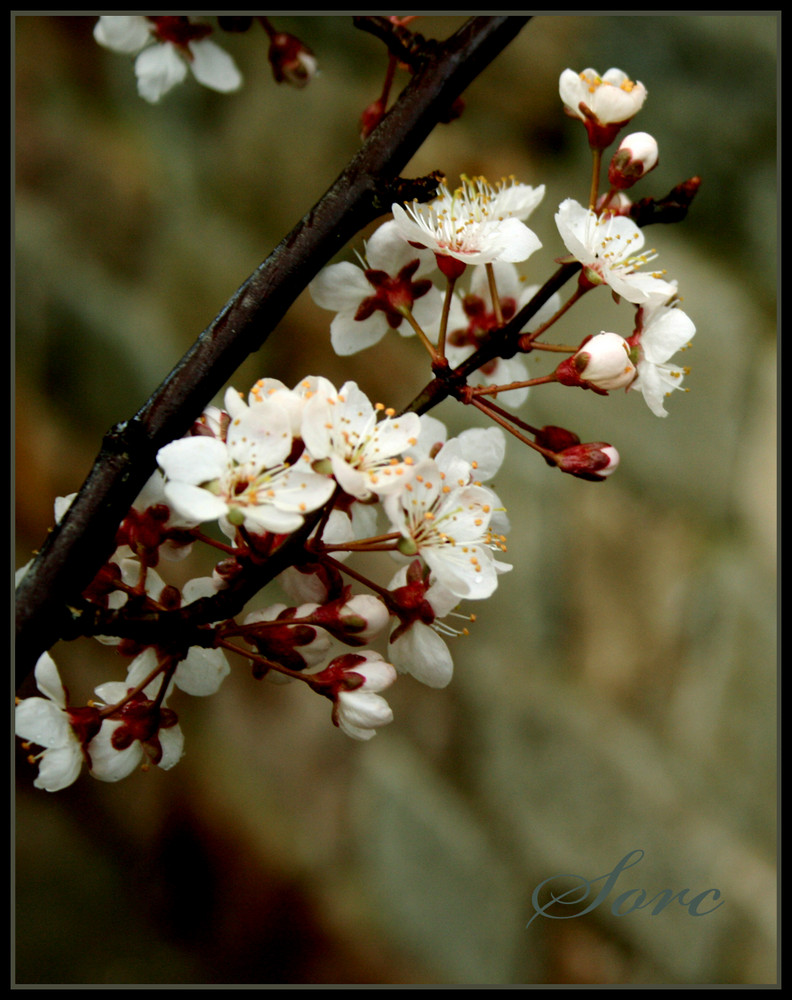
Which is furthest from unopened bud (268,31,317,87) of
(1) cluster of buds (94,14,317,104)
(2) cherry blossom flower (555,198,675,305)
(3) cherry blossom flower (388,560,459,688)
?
(3) cherry blossom flower (388,560,459,688)

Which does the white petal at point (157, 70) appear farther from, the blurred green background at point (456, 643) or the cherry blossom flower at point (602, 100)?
the blurred green background at point (456, 643)

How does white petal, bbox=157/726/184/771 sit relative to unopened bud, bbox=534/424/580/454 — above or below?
below

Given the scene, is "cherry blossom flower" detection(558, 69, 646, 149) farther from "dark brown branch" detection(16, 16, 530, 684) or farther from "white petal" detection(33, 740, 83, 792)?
"white petal" detection(33, 740, 83, 792)

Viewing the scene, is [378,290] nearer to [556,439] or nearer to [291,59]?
[556,439]

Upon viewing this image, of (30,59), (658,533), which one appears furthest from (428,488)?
(30,59)

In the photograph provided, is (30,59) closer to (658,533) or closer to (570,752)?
(658,533)

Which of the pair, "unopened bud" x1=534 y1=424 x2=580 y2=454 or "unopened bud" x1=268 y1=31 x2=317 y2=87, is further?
"unopened bud" x1=268 y1=31 x2=317 y2=87

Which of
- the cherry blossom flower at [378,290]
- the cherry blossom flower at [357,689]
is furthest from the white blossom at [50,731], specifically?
the cherry blossom flower at [378,290]

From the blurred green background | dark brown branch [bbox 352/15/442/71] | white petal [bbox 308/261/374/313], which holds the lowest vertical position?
the blurred green background
